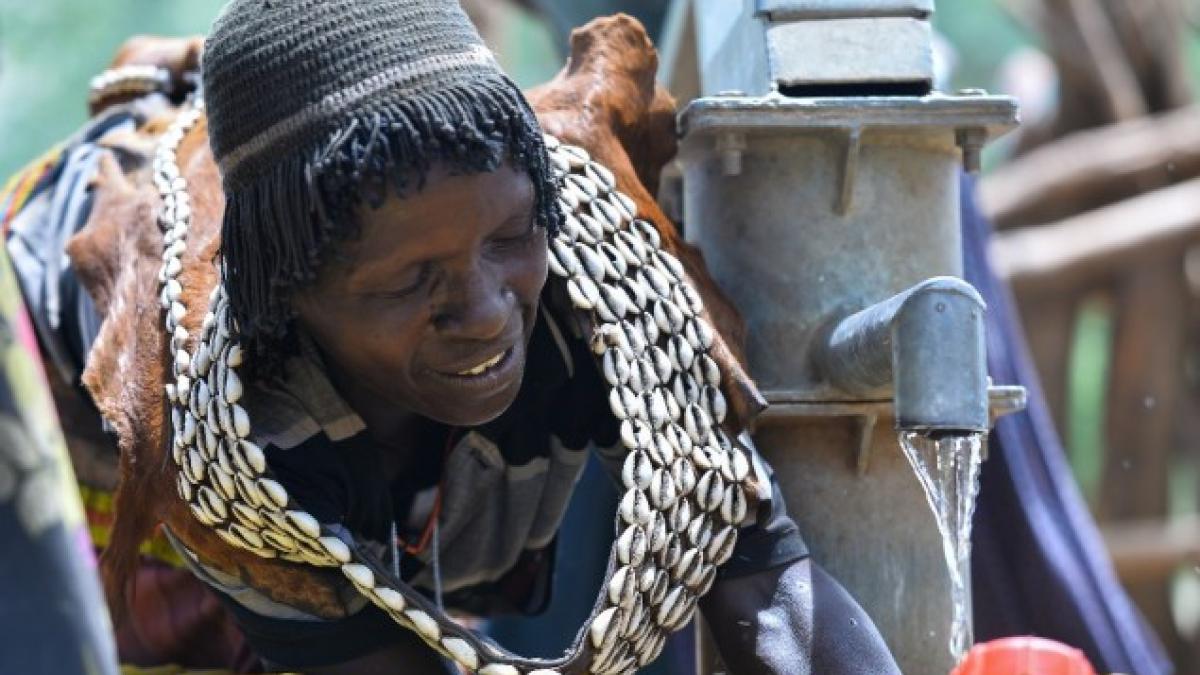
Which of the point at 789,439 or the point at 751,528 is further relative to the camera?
the point at 789,439

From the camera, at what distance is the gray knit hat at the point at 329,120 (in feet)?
7.17

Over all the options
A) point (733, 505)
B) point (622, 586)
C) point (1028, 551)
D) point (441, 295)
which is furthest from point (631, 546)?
point (1028, 551)

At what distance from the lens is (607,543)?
3275 millimetres

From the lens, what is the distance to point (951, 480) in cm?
260

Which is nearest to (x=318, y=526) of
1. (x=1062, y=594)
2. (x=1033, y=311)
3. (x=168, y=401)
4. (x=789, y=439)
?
(x=168, y=401)

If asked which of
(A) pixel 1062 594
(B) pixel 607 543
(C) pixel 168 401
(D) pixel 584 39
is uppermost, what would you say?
(D) pixel 584 39

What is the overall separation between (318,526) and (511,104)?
510mm

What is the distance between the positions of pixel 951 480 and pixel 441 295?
73cm

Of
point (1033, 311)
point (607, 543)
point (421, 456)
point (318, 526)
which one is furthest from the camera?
point (1033, 311)

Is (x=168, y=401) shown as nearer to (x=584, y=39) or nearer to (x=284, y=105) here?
(x=284, y=105)

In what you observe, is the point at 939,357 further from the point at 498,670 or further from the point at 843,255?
the point at 498,670

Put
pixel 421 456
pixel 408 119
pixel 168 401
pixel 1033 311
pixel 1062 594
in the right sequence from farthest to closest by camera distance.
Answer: pixel 1033 311 → pixel 1062 594 → pixel 421 456 → pixel 168 401 → pixel 408 119

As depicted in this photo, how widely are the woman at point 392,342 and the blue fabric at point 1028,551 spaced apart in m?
1.06

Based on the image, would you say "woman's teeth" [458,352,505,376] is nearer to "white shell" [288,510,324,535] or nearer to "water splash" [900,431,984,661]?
"white shell" [288,510,324,535]
